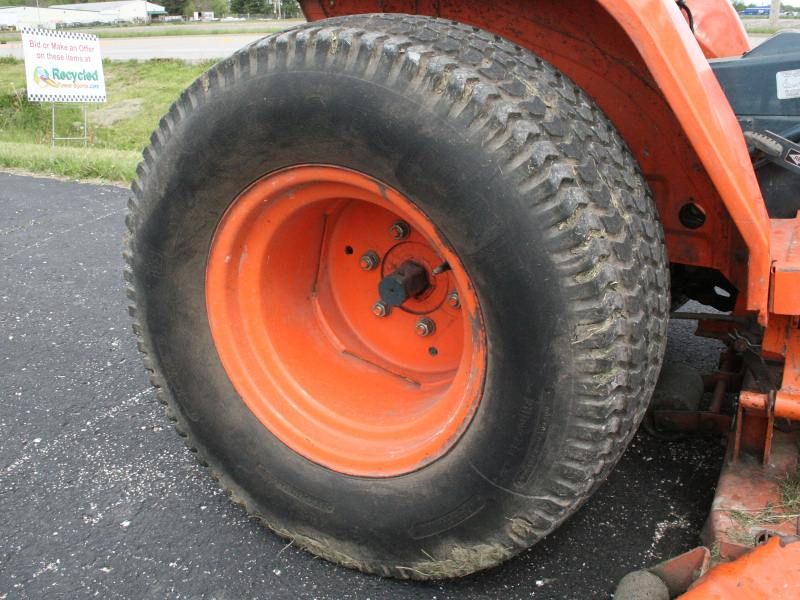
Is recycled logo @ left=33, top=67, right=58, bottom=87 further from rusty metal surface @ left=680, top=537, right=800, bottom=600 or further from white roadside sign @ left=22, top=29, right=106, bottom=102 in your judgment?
rusty metal surface @ left=680, top=537, right=800, bottom=600

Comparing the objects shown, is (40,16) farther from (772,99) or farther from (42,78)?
(772,99)

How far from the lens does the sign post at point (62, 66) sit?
11039 millimetres

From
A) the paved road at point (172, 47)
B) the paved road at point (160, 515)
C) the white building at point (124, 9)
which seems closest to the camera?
the paved road at point (160, 515)

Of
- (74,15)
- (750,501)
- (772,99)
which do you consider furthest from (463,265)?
(74,15)

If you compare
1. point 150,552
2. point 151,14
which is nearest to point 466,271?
point 150,552

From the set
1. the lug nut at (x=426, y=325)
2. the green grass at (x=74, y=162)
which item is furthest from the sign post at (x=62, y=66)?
the lug nut at (x=426, y=325)

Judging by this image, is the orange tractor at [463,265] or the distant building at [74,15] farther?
the distant building at [74,15]

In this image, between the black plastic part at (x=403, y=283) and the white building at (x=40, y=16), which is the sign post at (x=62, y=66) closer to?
the black plastic part at (x=403, y=283)

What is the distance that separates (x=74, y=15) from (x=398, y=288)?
69.0m

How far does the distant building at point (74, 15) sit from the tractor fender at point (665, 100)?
201ft

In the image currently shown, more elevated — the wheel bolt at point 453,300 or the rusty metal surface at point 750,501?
the wheel bolt at point 453,300

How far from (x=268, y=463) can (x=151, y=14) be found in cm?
7365

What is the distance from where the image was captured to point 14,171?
23.8ft

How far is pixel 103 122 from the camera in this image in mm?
15078
